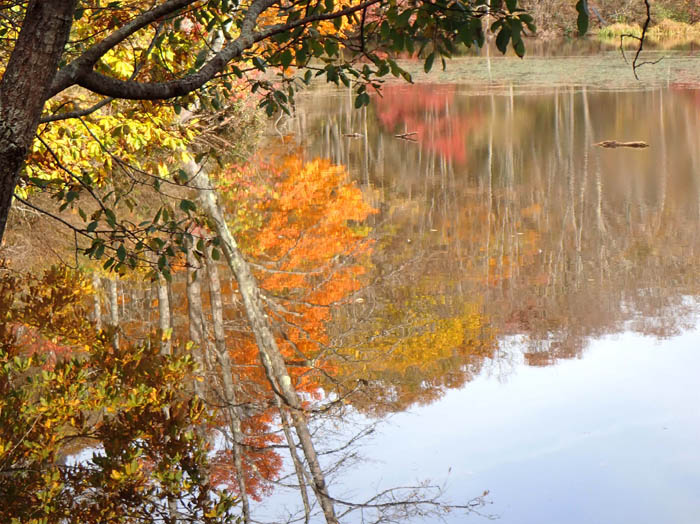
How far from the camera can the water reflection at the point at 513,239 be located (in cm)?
935

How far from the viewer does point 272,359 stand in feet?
27.8

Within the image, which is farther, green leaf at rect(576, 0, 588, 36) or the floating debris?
the floating debris

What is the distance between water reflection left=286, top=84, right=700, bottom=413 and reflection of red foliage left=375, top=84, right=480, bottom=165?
0.42ft

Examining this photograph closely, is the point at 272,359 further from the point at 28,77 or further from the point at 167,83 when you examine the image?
the point at 28,77

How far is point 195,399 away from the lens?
610 centimetres

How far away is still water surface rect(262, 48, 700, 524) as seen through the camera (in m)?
6.48

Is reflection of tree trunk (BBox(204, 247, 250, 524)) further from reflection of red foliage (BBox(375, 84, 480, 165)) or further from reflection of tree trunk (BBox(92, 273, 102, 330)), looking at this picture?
reflection of red foliage (BBox(375, 84, 480, 165))

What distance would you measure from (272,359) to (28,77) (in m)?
6.12

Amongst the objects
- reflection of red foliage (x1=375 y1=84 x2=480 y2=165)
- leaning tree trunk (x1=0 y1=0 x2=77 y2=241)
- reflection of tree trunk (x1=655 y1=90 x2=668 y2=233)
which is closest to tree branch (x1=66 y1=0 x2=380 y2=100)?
leaning tree trunk (x1=0 y1=0 x2=77 y2=241)

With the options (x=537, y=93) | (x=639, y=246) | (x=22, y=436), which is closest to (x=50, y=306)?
(x=22, y=436)

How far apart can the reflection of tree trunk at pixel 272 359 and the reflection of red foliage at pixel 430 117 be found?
1155cm

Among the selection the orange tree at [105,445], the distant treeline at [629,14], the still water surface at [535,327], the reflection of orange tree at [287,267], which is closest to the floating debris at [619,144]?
the still water surface at [535,327]

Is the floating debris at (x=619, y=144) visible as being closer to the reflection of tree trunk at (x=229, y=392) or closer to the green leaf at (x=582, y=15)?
the reflection of tree trunk at (x=229, y=392)

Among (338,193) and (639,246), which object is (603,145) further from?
(639,246)
